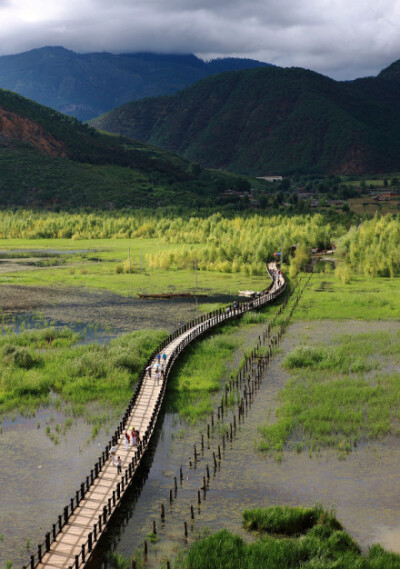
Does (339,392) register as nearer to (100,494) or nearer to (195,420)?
(195,420)

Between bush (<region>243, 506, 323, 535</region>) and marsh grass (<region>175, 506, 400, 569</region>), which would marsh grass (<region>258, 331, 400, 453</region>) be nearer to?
bush (<region>243, 506, 323, 535</region>)

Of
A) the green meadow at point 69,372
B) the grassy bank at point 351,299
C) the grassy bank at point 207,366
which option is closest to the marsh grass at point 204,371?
the grassy bank at point 207,366

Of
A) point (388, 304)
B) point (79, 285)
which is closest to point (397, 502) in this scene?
point (388, 304)

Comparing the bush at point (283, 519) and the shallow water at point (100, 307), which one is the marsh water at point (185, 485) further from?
the shallow water at point (100, 307)

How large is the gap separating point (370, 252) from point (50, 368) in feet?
228

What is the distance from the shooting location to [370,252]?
103 m

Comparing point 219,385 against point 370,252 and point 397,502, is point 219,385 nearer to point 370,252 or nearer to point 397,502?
point 397,502

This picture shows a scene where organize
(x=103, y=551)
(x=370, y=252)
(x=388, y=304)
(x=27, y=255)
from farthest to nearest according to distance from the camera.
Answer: (x=27, y=255), (x=370, y=252), (x=388, y=304), (x=103, y=551)

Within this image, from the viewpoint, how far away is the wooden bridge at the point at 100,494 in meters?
23.3

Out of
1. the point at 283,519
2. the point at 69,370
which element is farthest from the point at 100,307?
the point at 283,519

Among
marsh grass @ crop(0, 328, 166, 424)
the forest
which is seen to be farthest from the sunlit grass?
the forest

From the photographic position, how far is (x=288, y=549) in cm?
2391

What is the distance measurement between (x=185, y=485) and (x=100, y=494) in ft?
13.7

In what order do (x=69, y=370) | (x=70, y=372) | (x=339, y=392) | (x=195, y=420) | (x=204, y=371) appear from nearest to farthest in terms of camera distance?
(x=195, y=420)
(x=339, y=392)
(x=70, y=372)
(x=69, y=370)
(x=204, y=371)
